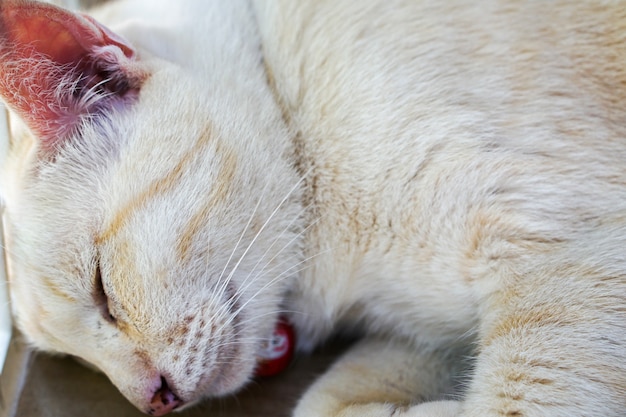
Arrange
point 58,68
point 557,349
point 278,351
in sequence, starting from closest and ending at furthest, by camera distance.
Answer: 1. point 557,349
2. point 58,68
3. point 278,351

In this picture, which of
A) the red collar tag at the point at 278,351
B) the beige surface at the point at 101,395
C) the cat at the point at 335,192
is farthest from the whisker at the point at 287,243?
the beige surface at the point at 101,395

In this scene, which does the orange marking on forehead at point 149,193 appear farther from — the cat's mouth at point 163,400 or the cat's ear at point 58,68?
the cat's mouth at point 163,400

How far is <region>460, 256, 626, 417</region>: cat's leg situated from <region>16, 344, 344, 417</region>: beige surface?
525 millimetres

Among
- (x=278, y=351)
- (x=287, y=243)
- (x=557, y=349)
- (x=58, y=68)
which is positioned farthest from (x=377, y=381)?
(x=58, y=68)

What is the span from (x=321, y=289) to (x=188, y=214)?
0.38 metres

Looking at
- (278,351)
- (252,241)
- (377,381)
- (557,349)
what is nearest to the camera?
(557,349)

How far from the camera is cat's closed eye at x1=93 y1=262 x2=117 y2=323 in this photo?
4.36 feet

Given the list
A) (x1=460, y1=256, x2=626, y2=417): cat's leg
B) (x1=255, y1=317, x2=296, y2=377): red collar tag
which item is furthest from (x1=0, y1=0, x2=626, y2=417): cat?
(x1=255, y1=317, x2=296, y2=377): red collar tag

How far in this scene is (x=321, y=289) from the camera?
154 cm

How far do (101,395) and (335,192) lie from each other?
72cm

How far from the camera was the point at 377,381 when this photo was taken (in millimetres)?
1534

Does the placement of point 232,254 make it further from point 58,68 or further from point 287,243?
point 58,68

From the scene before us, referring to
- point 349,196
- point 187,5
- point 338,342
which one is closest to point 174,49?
point 187,5

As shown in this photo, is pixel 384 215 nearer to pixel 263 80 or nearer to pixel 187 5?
pixel 263 80
